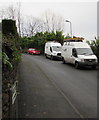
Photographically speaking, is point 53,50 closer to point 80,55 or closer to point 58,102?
point 80,55

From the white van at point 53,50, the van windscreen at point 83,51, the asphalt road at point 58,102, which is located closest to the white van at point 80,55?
the van windscreen at point 83,51

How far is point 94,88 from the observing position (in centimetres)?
820

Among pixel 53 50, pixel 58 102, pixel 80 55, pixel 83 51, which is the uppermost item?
pixel 53 50

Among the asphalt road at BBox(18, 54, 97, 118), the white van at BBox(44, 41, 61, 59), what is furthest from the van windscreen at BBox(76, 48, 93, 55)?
the white van at BBox(44, 41, 61, 59)

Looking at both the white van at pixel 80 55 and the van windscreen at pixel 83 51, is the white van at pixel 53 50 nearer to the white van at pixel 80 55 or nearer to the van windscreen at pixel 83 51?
the white van at pixel 80 55

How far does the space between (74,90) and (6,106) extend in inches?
199

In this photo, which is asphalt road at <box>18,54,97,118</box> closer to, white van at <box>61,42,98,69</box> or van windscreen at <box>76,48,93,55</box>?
white van at <box>61,42,98,69</box>

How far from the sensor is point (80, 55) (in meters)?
14.9

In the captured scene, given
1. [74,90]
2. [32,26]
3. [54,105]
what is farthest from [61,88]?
[32,26]

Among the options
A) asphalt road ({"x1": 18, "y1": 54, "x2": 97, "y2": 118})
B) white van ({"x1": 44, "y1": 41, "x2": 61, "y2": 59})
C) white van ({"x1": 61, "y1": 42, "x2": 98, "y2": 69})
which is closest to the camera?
asphalt road ({"x1": 18, "y1": 54, "x2": 97, "y2": 118})

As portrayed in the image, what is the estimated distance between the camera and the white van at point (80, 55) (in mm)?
14383

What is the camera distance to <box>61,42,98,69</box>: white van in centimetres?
1438

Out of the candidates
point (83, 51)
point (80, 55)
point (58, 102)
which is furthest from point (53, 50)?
point (58, 102)

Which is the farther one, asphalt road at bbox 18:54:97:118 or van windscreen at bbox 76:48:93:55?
van windscreen at bbox 76:48:93:55
